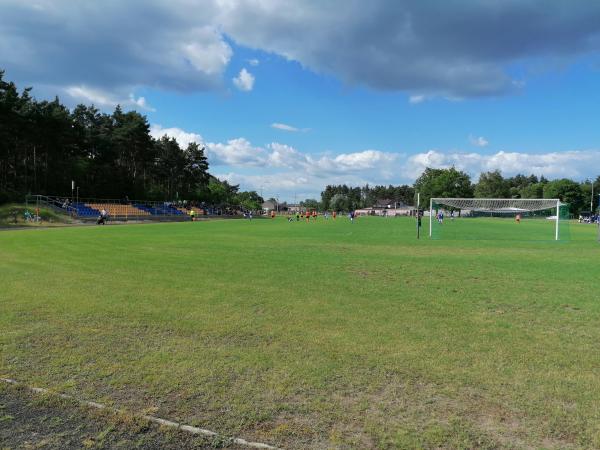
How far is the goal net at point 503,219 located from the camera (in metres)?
32.0

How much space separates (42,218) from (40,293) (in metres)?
39.8

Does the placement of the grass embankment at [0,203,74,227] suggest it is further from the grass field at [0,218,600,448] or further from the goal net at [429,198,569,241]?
the goal net at [429,198,569,241]

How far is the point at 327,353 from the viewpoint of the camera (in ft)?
18.0

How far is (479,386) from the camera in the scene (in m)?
4.47

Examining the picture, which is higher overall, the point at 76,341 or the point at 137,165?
the point at 137,165

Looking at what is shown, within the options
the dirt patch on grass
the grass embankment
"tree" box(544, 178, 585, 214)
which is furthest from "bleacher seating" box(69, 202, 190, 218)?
"tree" box(544, 178, 585, 214)

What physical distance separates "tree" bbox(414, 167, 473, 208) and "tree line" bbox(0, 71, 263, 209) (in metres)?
78.6

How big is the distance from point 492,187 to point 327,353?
15702cm

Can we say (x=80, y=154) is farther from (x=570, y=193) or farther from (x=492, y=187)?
(x=492, y=187)

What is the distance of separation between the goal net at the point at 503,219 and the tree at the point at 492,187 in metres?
71.0

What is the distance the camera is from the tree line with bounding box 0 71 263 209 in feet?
175

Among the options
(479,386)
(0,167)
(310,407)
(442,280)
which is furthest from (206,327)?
(0,167)

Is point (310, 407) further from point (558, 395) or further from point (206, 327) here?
point (206, 327)

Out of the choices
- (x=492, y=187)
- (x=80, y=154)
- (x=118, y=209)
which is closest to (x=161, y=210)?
(x=118, y=209)
